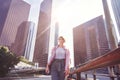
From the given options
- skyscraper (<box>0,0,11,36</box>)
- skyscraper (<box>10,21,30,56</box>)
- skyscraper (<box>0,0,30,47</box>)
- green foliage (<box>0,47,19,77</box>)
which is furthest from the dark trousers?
skyscraper (<box>10,21,30,56</box>)

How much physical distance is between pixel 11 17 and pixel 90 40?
183ft

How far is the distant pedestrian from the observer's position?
2.95 metres

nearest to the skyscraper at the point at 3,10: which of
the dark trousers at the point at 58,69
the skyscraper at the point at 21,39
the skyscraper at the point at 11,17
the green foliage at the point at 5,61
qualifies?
the skyscraper at the point at 11,17

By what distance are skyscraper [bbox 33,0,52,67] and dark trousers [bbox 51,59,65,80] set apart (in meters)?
104

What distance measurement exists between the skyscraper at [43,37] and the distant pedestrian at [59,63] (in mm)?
104279

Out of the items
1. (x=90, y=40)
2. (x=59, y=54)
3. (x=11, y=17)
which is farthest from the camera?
(x=11, y=17)

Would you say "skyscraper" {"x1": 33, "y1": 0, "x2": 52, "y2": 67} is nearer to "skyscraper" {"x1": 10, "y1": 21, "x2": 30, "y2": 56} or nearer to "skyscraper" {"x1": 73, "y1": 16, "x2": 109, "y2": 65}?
"skyscraper" {"x1": 10, "y1": 21, "x2": 30, "y2": 56}

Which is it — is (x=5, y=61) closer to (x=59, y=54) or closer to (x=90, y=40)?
(x=59, y=54)

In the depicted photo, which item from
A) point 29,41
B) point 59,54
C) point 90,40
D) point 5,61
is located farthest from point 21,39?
point 59,54

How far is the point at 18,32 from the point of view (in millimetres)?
105500

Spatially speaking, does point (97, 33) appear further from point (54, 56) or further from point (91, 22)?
point (54, 56)

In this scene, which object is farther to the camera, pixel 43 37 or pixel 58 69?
pixel 43 37

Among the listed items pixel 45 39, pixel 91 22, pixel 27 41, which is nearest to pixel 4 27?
pixel 27 41

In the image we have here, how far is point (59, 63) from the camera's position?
2984 mm
